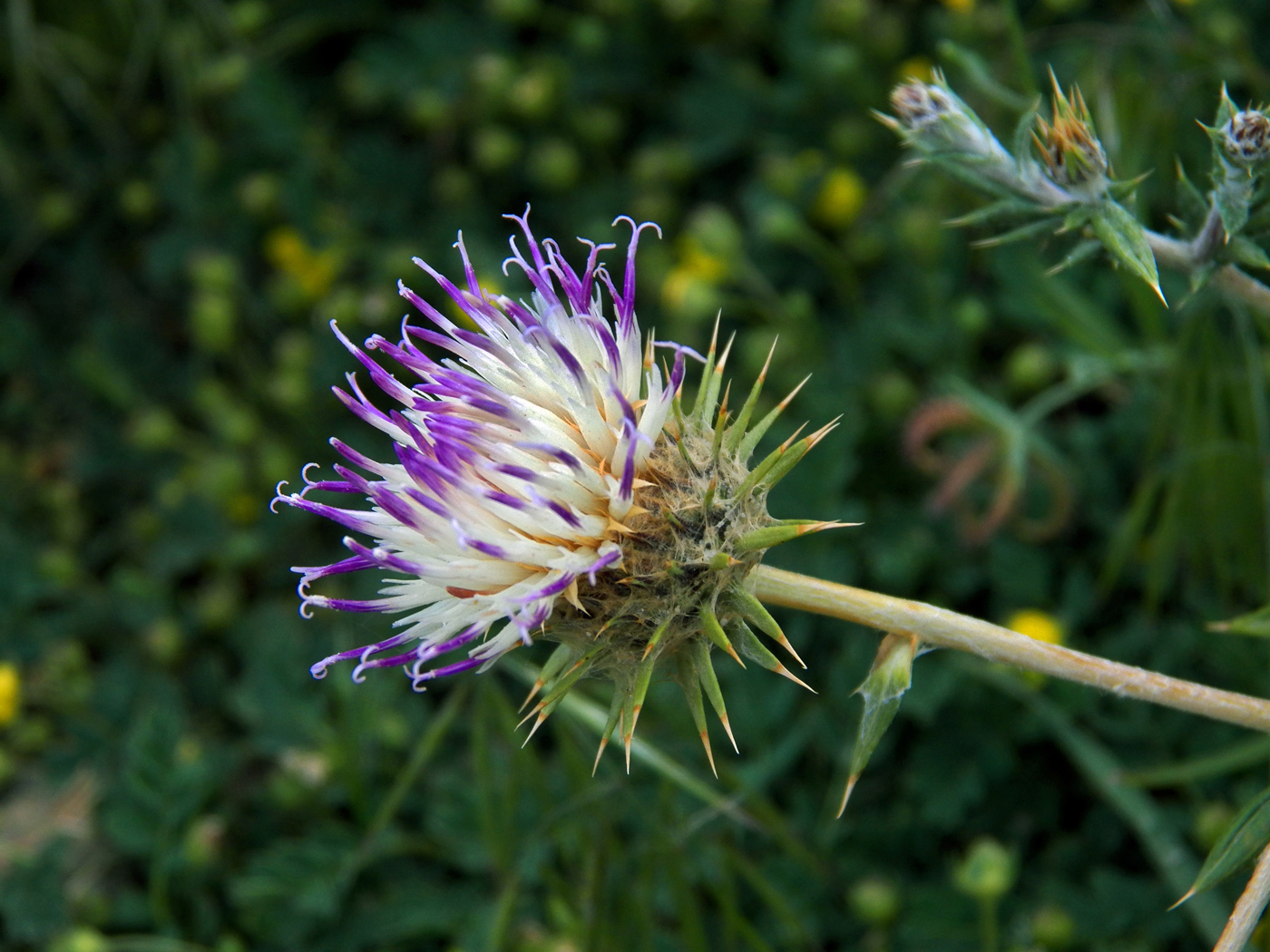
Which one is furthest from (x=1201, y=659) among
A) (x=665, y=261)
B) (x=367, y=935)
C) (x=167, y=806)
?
(x=167, y=806)

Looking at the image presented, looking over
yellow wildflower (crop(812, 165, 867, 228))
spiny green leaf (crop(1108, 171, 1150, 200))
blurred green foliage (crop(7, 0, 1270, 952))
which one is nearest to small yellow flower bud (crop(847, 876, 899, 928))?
blurred green foliage (crop(7, 0, 1270, 952))

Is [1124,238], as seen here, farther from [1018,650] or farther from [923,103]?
[1018,650]

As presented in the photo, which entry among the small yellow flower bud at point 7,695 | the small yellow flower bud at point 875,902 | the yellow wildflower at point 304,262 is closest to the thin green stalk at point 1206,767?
the small yellow flower bud at point 875,902

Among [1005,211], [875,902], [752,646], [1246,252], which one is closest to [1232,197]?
[1246,252]

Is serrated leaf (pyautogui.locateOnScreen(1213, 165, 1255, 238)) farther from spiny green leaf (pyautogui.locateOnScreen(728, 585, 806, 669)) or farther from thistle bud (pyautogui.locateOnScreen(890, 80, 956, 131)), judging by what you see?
spiny green leaf (pyautogui.locateOnScreen(728, 585, 806, 669))

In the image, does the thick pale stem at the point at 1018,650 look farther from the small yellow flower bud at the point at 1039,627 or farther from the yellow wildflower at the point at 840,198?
the yellow wildflower at the point at 840,198

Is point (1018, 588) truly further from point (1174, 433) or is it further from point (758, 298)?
point (758, 298)
